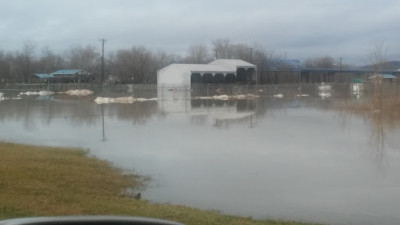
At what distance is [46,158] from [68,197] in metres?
6.43

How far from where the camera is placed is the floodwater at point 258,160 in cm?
1137

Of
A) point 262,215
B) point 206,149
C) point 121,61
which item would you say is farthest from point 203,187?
point 121,61

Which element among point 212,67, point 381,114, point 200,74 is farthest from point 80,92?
point 381,114

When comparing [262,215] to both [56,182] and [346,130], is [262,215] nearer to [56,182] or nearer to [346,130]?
[56,182]

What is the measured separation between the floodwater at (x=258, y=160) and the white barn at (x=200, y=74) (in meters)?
61.7

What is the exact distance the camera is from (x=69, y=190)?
37.7 feet

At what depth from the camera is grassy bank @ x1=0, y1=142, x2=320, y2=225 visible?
8.80 meters

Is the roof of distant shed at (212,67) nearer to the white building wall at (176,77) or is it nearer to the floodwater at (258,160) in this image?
the white building wall at (176,77)

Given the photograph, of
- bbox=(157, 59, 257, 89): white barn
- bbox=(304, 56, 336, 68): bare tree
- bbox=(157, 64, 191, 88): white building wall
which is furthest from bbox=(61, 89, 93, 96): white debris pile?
bbox=(304, 56, 336, 68): bare tree

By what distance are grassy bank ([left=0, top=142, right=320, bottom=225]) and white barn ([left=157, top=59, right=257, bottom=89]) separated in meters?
75.4

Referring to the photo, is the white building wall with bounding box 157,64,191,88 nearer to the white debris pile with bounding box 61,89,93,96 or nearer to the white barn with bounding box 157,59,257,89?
the white barn with bounding box 157,59,257,89

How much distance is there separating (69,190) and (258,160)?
7698 millimetres

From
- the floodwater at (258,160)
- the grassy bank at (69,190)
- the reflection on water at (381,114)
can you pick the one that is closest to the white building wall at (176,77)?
the reflection on water at (381,114)

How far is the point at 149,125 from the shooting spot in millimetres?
31641
